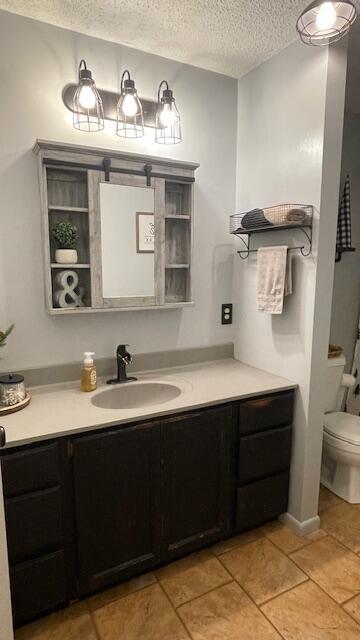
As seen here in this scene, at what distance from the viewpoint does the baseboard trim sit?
196 centimetres

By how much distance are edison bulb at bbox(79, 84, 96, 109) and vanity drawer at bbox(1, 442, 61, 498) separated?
1.46m

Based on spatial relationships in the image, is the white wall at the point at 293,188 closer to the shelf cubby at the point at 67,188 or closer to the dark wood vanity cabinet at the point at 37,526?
the shelf cubby at the point at 67,188

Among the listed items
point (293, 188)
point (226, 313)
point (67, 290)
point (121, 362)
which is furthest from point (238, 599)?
point (293, 188)

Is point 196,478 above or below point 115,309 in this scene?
below

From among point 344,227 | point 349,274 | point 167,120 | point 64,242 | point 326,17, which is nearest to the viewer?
point 326,17

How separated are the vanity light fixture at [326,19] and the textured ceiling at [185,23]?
1.17 ft

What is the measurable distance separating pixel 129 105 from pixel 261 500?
204cm

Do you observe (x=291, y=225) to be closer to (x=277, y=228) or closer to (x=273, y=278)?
(x=277, y=228)

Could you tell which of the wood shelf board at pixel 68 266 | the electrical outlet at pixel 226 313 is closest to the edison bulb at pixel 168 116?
the wood shelf board at pixel 68 266

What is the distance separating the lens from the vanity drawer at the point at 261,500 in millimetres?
1857

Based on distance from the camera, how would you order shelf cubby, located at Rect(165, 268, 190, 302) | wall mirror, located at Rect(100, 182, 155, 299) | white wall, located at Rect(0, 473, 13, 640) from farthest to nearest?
shelf cubby, located at Rect(165, 268, 190, 302), wall mirror, located at Rect(100, 182, 155, 299), white wall, located at Rect(0, 473, 13, 640)

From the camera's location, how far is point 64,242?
5.78 feet

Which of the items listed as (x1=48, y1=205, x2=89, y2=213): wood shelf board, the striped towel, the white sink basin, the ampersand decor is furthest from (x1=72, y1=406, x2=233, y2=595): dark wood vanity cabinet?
the striped towel

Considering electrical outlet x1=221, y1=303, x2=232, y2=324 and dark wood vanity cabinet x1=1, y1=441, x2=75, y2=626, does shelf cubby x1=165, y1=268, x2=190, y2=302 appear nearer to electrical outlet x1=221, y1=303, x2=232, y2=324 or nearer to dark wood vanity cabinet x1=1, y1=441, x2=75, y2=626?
electrical outlet x1=221, y1=303, x2=232, y2=324
